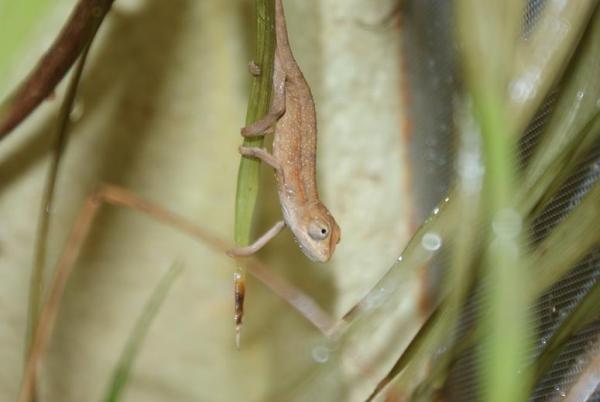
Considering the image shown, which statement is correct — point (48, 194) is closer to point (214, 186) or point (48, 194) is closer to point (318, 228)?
point (318, 228)

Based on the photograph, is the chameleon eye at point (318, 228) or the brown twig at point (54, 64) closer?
the brown twig at point (54, 64)

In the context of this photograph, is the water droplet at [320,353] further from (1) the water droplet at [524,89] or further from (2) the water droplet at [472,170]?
(1) the water droplet at [524,89]

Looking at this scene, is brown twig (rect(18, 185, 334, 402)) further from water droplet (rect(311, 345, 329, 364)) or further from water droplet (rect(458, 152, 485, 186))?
water droplet (rect(458, 152, 485, 186))

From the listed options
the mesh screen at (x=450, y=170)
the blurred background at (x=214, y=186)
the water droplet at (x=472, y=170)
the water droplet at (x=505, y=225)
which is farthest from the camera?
the blurred background at (x=214, y=186)

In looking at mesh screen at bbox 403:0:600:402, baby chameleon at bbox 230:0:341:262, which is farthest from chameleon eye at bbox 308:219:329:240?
mesh screen at bbox 403:0:600:402

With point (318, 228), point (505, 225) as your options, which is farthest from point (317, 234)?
point (505, 225)

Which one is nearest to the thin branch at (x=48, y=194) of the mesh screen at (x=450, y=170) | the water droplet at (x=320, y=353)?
the water droplet at (x=320, y=353)
